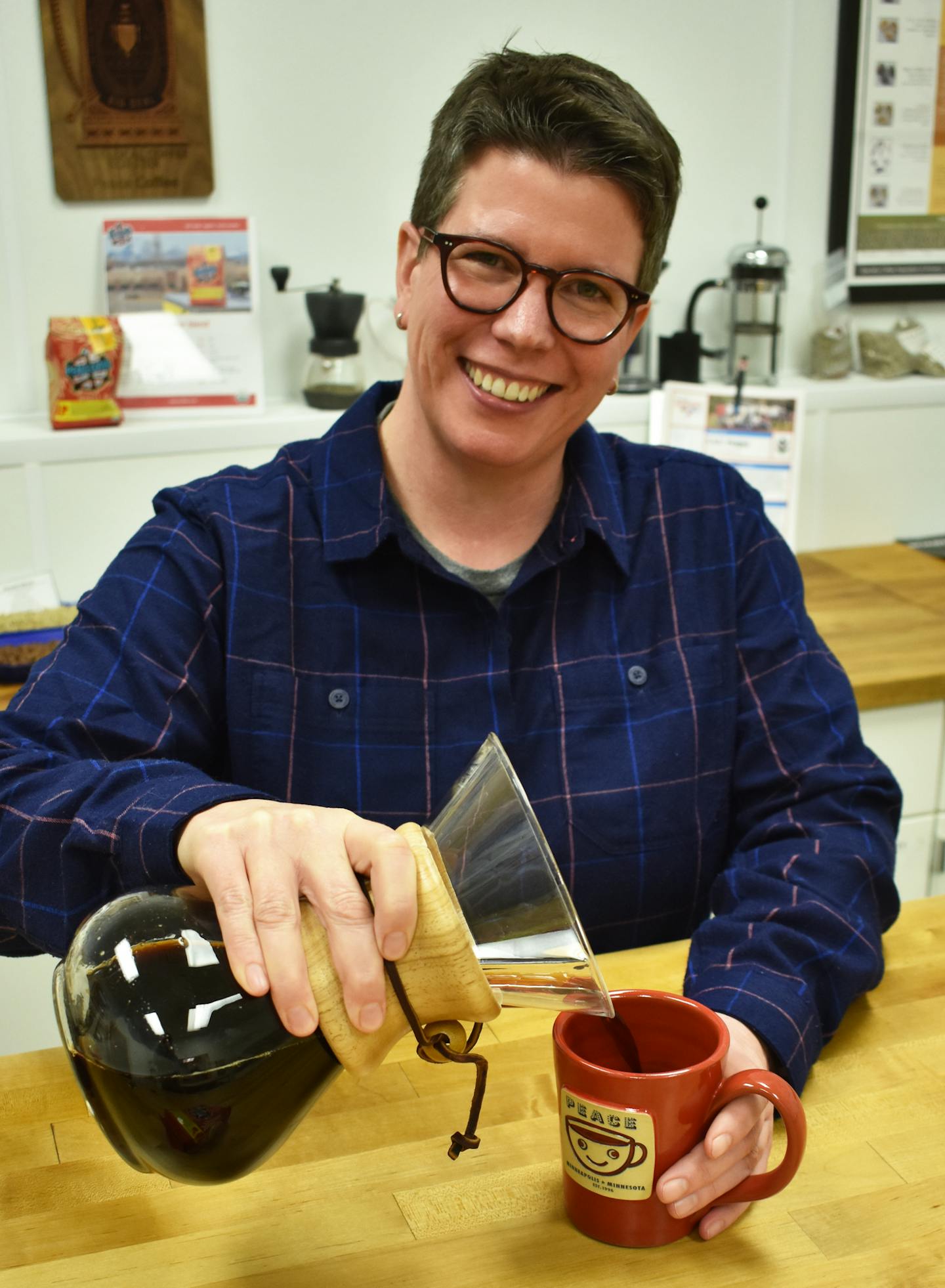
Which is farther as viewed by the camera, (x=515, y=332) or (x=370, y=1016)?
(x=515, y=332)

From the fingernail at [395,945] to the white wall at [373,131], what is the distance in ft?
6.00

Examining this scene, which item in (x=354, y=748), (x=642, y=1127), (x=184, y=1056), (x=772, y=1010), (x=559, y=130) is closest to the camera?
(x=184, y=1056)

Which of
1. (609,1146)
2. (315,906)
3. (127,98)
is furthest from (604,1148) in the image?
(127,98)

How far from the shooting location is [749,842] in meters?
1.25

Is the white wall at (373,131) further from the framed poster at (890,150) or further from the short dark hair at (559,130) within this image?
the short dark hair at (559,130)

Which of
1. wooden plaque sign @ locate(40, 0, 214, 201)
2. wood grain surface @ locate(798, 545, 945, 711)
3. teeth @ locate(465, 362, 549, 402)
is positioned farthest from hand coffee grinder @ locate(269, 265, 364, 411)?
teeth @ locate(465, 362, 549, 402)

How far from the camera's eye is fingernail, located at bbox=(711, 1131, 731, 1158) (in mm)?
734

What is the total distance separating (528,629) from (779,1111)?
0.61m

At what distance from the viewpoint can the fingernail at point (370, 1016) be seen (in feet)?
2.03

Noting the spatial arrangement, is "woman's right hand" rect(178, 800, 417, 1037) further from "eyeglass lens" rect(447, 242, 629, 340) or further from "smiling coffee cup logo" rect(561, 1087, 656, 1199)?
"eyeglass lens" rect(447, 242, 629, 340)

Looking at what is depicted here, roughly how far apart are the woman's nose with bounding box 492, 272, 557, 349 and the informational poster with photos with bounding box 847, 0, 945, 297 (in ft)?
5.71

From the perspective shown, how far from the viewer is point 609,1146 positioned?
726 millimetres

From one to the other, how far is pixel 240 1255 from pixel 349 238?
1938mm

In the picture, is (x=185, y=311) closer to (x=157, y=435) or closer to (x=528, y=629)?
(x=157, y=435)
